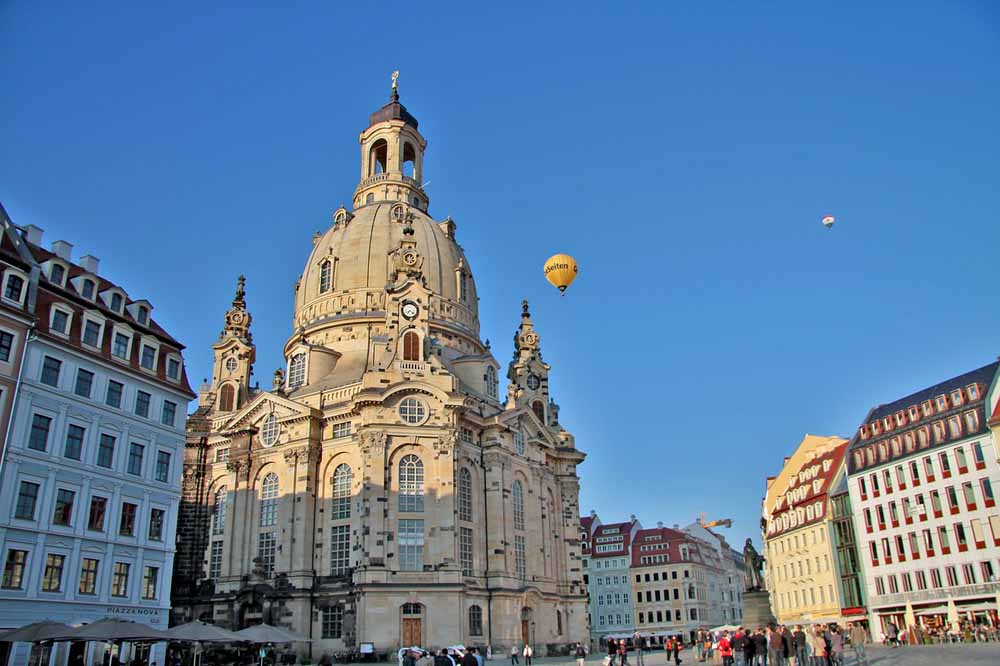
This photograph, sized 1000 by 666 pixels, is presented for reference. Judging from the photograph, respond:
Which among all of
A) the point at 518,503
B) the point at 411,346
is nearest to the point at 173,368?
the point at 411,346

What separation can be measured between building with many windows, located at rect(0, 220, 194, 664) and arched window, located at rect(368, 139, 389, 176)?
47.8m

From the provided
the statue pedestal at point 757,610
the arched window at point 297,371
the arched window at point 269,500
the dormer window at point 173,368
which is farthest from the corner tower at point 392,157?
the statue pedestal at point 757,610

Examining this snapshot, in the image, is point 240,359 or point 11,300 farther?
point 240,359

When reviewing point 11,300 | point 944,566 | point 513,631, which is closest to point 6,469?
point 11,300

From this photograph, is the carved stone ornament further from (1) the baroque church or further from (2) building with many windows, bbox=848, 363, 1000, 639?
(2) building with many windows, bbox=848, 363, 1000, 639

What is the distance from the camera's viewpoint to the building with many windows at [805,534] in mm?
71375

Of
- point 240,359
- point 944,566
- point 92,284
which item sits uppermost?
point 240,359

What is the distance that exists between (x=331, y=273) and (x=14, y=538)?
147ft

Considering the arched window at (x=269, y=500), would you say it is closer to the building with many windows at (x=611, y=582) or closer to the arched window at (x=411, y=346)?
the arched window at (x=411, y=346)

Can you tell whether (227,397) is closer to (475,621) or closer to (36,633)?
(475,621)

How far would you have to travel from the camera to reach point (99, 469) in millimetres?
37188

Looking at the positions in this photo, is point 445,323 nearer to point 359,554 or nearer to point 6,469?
point 359,554

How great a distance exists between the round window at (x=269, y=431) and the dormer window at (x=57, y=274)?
29.0m

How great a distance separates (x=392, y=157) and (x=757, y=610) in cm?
5991
